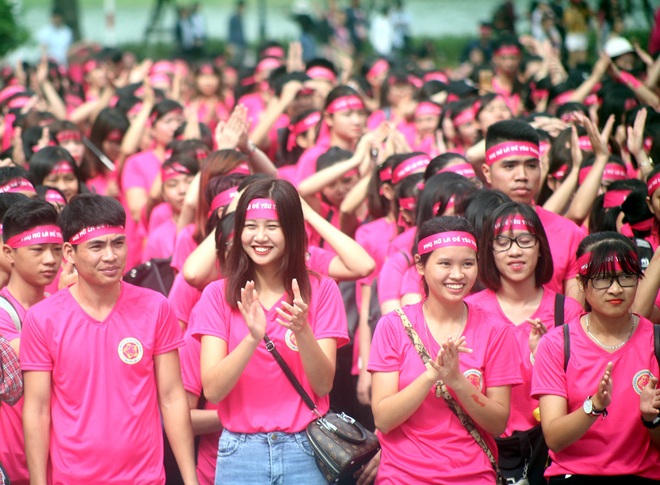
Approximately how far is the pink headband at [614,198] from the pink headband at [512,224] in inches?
59.8

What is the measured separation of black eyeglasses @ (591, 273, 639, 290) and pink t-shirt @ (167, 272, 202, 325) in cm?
222

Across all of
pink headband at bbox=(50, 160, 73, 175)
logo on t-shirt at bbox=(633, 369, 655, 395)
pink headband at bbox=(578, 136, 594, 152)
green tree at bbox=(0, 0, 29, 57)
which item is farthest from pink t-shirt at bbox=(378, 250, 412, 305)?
green tree at bbox=(0, 0, 29, 57)

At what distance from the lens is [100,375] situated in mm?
4684

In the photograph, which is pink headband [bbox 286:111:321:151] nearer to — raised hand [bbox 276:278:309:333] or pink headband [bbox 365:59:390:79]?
raised hand [bbox 276:278:309:333]

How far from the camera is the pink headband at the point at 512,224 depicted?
210 inches

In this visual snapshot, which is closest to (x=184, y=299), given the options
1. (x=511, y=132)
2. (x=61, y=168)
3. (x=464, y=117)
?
(x=511, y=132)

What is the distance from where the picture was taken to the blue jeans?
471 centimetres

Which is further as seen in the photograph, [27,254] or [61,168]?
[61,168]

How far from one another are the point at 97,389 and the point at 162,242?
2.50 m

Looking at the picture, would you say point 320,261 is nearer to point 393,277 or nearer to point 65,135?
point 393,277

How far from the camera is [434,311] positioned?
486 cm

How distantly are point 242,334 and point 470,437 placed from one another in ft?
3.83

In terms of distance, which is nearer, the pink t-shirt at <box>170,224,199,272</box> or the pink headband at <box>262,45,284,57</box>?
the pink t-shirt at <box>170,224,199,272</box>

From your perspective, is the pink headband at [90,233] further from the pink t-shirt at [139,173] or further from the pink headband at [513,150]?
the pink t-shirt at [139,173]
